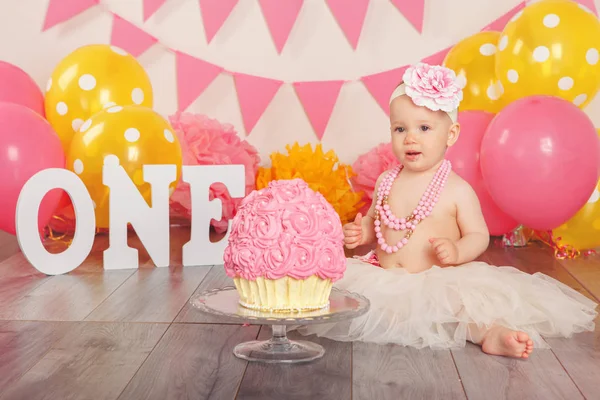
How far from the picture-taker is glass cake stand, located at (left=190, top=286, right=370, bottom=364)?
5.18 feet

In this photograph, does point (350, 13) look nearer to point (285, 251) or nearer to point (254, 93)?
point (254, 93)

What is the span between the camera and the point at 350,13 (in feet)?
12.3

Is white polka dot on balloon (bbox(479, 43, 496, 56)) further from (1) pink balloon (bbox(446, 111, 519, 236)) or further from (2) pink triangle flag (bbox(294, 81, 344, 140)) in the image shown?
Result: (2) pink triangle flag (bbox(294, 81, 344, 140))

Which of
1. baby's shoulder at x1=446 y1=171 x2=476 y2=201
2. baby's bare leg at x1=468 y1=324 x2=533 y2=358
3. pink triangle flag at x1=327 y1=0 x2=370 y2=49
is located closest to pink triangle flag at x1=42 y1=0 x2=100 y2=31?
pink triangle flag at x1=327 y1=0 x2=370 y2=49

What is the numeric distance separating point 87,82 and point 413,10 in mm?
1568

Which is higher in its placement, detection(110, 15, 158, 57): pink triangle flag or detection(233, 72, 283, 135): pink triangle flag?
detection(110, 15, 158, 57): pink triangle flag

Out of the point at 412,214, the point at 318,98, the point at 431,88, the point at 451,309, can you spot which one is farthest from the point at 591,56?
the point at 318,98

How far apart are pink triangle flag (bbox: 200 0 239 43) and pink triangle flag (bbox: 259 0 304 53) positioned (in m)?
0.16

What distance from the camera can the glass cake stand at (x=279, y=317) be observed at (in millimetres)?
1579

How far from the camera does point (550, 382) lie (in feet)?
5.18

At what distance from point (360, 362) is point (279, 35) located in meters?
2.39

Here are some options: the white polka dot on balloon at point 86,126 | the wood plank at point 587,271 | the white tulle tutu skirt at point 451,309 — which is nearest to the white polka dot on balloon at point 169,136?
the white polka dot on balloon at point 86,126

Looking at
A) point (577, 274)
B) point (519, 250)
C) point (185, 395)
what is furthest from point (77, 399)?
point (519, 250)

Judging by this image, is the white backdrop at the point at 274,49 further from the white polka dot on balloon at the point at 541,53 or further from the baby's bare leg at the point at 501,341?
the baby's bare leg at the point at 501,341
